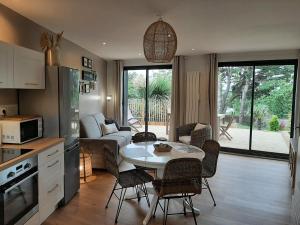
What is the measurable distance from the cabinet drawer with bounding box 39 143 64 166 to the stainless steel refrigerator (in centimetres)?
16

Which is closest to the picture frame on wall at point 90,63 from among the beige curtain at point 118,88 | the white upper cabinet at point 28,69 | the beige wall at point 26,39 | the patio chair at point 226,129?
the beige wall at point 26,39

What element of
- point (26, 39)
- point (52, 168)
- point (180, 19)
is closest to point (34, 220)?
point (52, 168)

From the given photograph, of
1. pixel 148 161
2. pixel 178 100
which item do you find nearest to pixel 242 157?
pixel 178 100

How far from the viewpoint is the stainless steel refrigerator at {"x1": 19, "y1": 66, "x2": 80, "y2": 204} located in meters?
2.83

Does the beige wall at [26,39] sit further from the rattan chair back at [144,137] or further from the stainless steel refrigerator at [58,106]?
the rattan chair back at [144,137]

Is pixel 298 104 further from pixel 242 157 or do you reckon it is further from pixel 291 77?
pixel 242 157

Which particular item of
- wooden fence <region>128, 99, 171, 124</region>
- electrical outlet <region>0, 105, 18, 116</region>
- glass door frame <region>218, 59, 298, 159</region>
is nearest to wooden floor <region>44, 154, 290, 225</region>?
glass door frame <region>218, 59, 298, 159</region>

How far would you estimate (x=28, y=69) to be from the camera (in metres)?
2.61

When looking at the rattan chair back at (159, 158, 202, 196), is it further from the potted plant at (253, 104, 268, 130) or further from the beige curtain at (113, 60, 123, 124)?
the beige curtain at (113, 60, 123, 124)

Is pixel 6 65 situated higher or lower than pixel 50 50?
lower

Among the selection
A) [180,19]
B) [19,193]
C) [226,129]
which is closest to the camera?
[19,193]

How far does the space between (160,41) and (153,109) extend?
400 centimetres

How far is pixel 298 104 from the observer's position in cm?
480

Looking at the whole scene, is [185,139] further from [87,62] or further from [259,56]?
[87,62]
